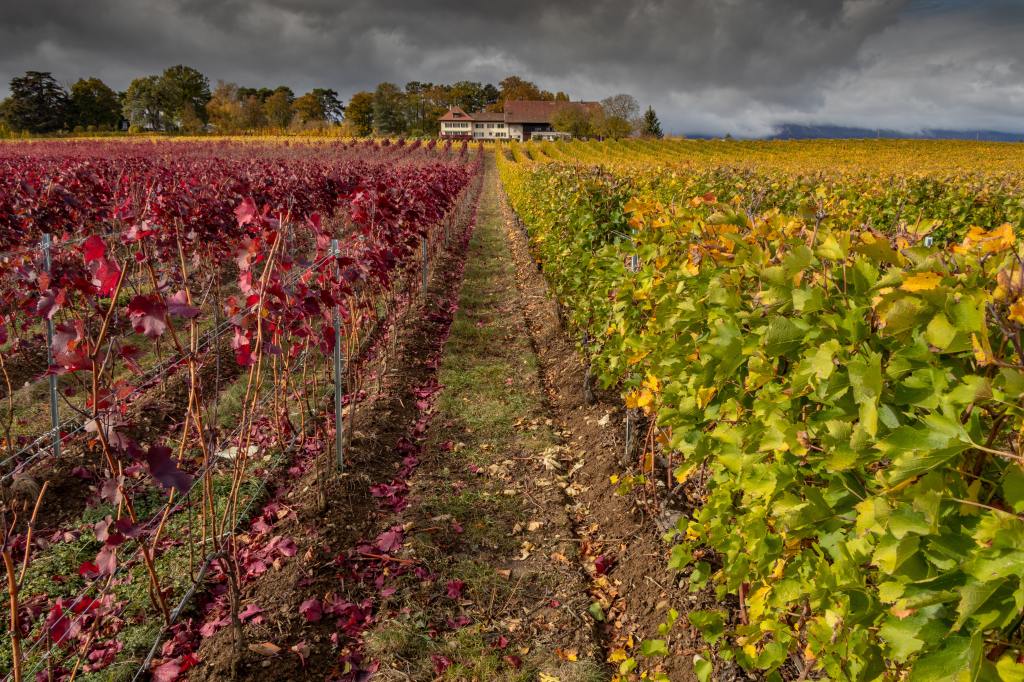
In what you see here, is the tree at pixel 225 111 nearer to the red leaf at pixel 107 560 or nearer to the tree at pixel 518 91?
the tree at pixel 518 91

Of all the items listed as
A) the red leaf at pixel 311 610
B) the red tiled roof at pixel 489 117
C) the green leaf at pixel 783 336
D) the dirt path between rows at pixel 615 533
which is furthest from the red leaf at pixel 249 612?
the red tiled roof at pixel 489 117

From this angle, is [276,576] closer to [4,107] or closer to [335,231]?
[335,231]

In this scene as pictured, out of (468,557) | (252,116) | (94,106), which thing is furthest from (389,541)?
(94,106)

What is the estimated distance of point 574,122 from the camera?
85688mm

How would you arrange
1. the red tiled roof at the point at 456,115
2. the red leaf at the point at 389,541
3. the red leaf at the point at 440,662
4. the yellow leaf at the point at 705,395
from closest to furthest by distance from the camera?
1. the yellow leaf at the point at 705,395
2. the red leaf at the point at 440,662
3. the red leaf at the point at 389,541
4. the red tiled roof at the point at 456,115

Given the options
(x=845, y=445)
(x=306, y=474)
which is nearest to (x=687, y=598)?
(x=845, y=445)

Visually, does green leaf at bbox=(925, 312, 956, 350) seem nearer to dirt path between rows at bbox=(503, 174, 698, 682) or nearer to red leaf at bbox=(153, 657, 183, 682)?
dirt path between rows at bbox=(503, 174, 698, 682)

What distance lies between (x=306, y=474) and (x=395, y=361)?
2379 millimetres

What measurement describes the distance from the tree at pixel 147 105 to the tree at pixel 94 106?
1711 mm

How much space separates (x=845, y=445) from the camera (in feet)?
5.13

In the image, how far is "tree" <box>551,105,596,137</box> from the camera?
84.1 meters

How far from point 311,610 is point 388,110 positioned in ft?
343

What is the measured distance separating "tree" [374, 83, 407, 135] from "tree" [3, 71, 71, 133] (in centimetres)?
3872

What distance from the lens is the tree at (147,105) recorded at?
281 ft
